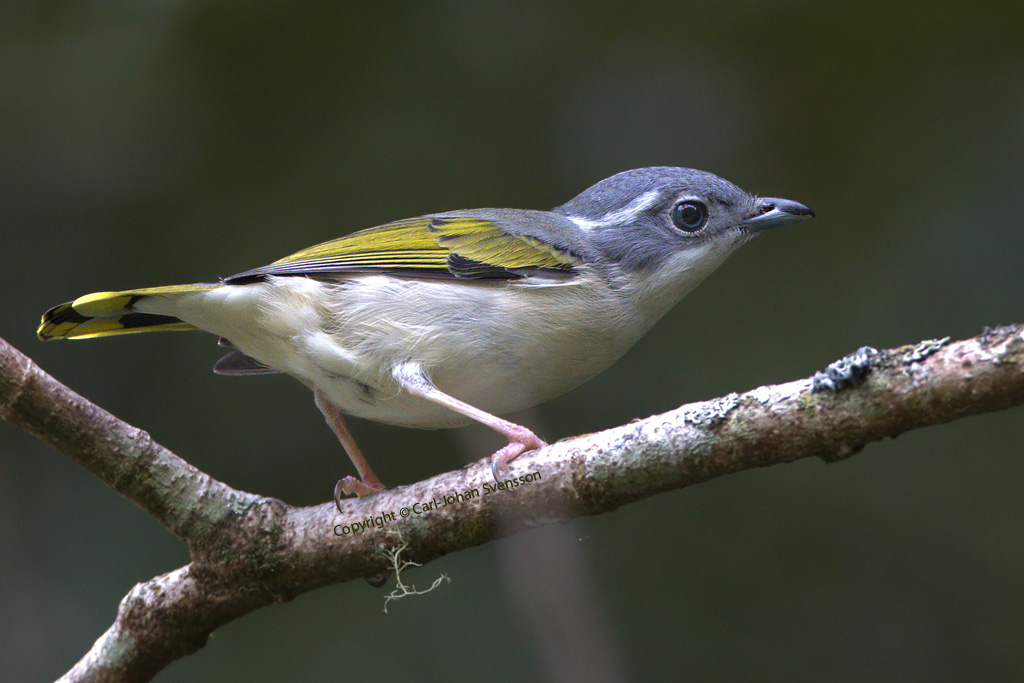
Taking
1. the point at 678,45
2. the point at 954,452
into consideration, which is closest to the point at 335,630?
the point at 954,452

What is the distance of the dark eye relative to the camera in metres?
3.96

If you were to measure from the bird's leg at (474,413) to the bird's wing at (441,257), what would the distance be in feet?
1.62

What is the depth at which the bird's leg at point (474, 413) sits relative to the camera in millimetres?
3180

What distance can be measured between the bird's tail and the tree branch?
0.62 meters

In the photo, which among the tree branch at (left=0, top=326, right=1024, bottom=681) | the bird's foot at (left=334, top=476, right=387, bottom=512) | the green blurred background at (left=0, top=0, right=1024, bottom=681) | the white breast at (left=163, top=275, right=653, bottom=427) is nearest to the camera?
the tree branch at (left=0, top=326, right=1024, bottom=681)

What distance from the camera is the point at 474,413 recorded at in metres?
3.39

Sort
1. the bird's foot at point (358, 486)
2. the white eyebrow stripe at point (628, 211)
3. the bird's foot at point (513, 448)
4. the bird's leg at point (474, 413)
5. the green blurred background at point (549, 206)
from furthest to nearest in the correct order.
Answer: the green blurred background at point (549, 206) → the white eyebrow stripe at point (628, 211) → the bird's foot at point (358, 486) → the bird's leg at point (474, 413) → the bird's foot at point (513, 448)

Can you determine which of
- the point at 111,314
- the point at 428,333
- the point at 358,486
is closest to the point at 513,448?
the point at 428,333

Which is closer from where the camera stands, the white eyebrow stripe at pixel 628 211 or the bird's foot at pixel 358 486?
the bird's foot at pixel 358 486

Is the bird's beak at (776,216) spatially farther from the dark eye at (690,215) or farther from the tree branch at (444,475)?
the tree branch at (444,475)

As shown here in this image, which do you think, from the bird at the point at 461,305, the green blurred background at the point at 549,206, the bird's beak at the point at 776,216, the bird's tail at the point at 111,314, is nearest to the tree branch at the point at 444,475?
the bird at the point at 461,305

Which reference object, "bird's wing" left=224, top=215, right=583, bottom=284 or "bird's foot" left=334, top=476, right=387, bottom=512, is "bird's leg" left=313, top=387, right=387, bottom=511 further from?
"bird's wing" left=224, top=215, right=583, bottom=284

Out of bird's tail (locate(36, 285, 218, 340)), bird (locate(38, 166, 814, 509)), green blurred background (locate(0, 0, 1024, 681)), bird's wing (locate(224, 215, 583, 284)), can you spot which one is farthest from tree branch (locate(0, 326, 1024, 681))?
green blurred background (locate(0, 0, 1024, 681))

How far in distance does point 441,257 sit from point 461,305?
359mm
